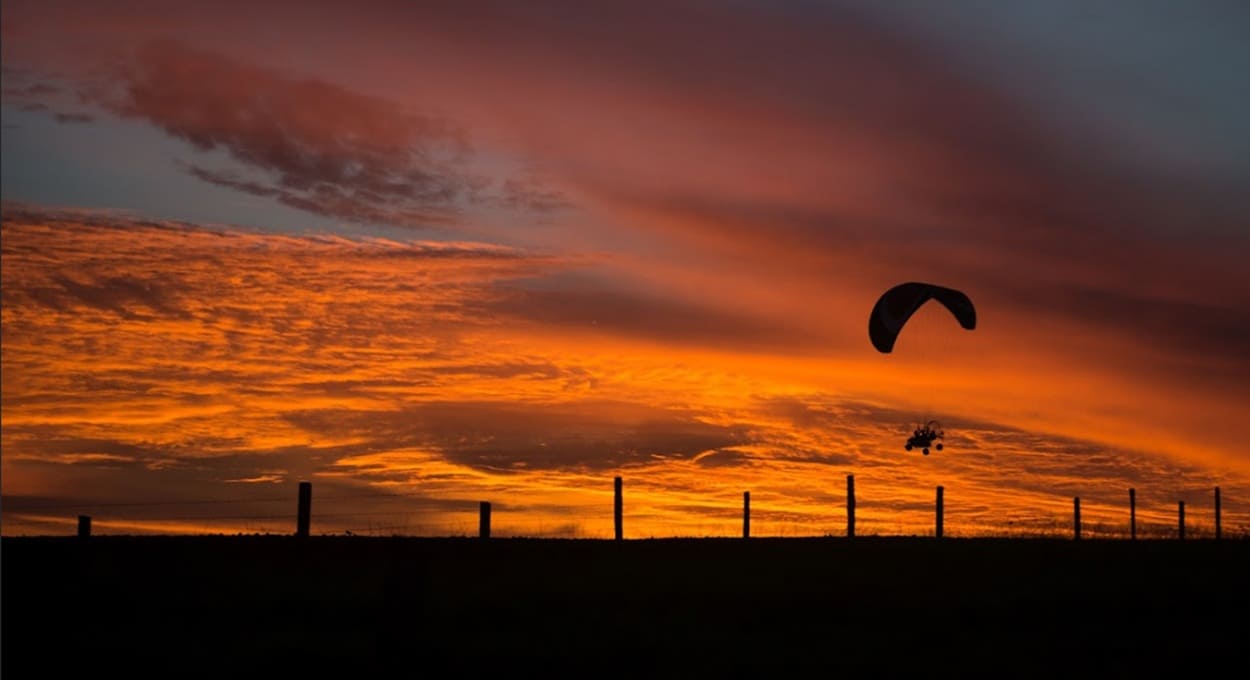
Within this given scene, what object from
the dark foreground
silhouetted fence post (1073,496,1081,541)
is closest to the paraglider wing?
silhouetted fence post (1073,496,1081,541)

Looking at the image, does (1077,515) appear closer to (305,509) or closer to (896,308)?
(896,308)

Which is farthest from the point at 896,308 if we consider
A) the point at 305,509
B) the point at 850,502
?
the point at 305,509

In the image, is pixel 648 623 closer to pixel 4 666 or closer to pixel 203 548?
pixel 4 666

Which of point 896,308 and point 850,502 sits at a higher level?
point 896,308

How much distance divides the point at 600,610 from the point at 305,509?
8.86 metres

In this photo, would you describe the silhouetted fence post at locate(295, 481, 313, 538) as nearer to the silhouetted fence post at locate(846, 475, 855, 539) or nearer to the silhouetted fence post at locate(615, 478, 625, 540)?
the silhouetted fence post at locate(615, 478, 625, 540)

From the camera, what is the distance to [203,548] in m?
20.5

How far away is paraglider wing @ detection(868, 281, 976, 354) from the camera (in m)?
39.0

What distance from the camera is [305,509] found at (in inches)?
916

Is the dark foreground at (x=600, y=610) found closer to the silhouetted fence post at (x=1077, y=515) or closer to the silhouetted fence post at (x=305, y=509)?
the silhouetted fence post at (x=305, y=509)

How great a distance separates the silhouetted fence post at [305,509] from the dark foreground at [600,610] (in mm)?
1293

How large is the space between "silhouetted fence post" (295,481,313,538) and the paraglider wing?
2053 cm

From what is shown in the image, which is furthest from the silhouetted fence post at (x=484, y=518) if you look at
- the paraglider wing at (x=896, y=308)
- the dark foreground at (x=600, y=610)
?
the paraglider wing at (x=896, y=308)

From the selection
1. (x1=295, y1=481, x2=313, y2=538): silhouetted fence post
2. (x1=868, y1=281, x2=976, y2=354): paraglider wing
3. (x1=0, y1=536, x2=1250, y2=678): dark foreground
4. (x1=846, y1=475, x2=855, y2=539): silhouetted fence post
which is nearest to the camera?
(x1=0, y1=536, x2=1250, y2=678): dark foreground
